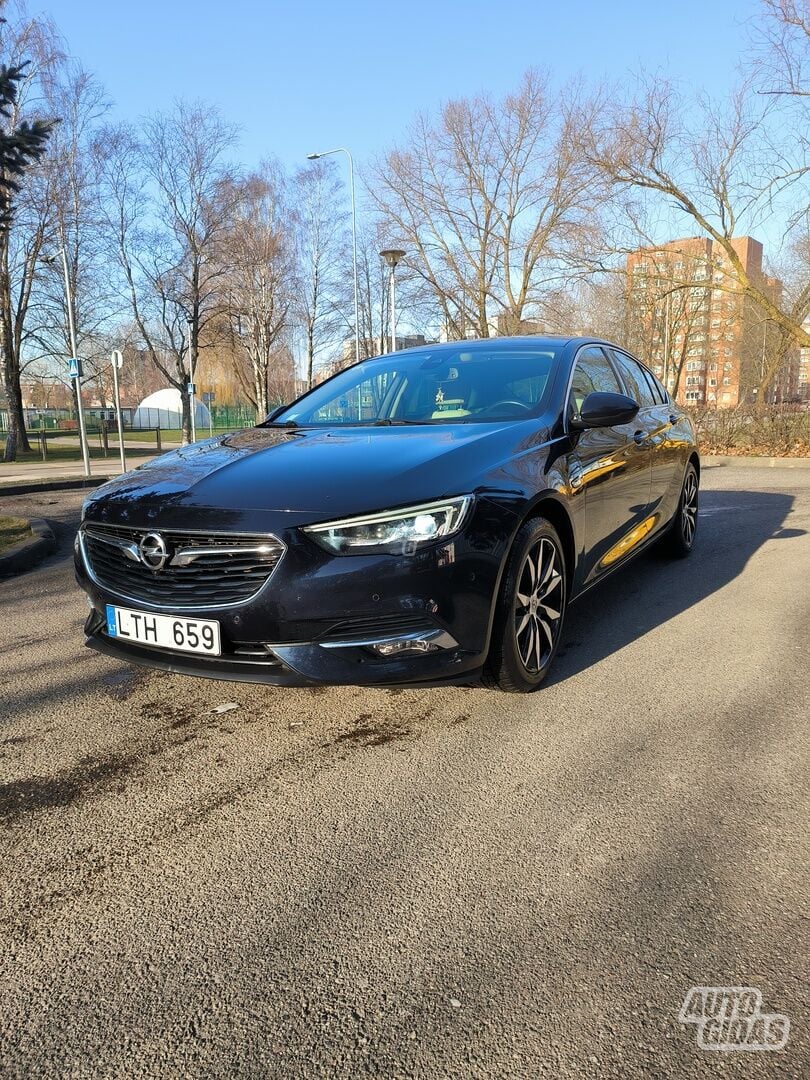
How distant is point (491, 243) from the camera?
31406 mm

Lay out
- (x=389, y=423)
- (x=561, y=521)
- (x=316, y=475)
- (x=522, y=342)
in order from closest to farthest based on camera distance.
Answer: (x=316, y=475)
(x=561, y=521)
(x=389, y=423)
(x=522, y=342)

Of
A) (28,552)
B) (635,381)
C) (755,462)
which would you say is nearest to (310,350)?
(755,462)

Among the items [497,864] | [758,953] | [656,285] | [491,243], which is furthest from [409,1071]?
[491,243]

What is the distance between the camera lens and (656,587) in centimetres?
511

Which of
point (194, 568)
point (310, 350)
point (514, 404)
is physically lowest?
point (194, 568)

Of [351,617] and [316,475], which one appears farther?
[316,475]

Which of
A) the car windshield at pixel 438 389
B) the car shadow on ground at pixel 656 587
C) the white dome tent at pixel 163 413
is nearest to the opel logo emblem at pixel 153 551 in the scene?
the car windshield at pixel 438 389

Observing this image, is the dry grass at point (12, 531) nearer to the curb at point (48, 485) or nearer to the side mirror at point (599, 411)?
the curb at point (48, 485)

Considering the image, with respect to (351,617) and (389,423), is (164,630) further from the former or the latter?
(389,423)

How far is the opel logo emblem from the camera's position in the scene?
267 cm

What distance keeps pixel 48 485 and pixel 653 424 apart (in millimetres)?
11381

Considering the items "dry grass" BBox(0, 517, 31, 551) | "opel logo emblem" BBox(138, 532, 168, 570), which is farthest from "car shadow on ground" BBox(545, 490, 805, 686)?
"dry grass" BBox(0, 517, 31, 551)

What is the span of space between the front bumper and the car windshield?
112 cm

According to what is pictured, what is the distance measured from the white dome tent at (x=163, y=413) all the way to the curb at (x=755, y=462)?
210 ft
